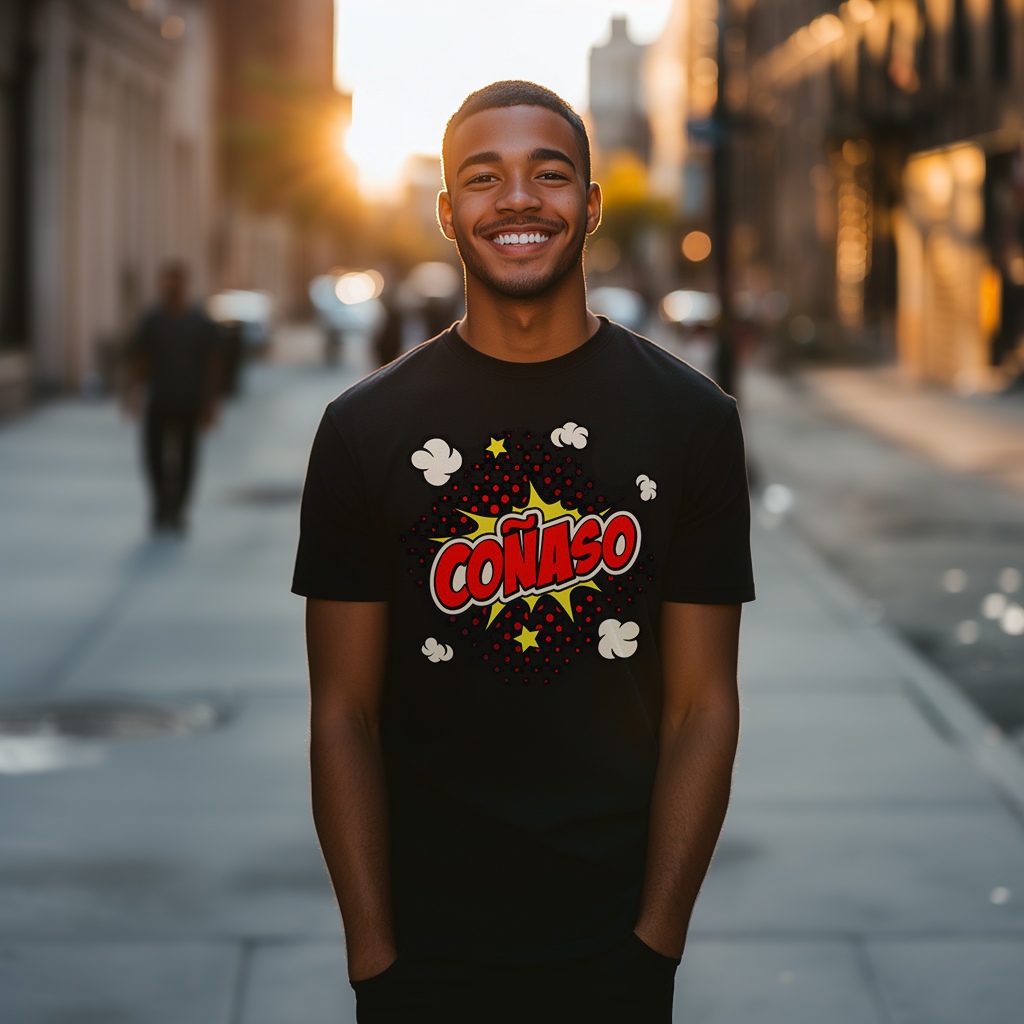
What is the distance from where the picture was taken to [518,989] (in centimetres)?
252

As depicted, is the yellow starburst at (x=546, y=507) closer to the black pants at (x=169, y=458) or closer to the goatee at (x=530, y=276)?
the goatee at (x=530, y=276)

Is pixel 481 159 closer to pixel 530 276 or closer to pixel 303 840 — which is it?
pixel 530 276

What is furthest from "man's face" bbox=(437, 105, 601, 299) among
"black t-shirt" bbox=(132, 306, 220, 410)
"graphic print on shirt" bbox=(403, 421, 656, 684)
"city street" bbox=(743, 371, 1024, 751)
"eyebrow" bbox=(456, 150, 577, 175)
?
"black t-shirt" bbox=(132, 306, 220, 410)

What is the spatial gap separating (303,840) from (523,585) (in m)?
3.55

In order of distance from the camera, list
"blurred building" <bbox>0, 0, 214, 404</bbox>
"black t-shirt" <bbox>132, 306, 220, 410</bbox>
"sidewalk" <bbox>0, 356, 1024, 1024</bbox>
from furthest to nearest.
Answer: "blurred building" <bbox>0, 0, 214, 404</bbox>, "black t-shirt" <bbox>132, 306, 220, 410</bbox>, "sidewalk" <bbox>0, 356, 1024, 1024</bbox>

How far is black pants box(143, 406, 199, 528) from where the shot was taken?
1304 cm

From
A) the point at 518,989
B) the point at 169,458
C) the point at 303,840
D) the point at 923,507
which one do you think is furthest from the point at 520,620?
the point at 923,507

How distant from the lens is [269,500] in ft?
50.1

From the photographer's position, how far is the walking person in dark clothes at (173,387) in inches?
507

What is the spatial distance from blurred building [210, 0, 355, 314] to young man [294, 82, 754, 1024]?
184 ft

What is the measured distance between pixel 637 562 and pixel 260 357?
3890cm

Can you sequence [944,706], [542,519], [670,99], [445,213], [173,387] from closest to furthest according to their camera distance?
[542,519] → [445,213] → [944,706] → [173,387] → [670,99]

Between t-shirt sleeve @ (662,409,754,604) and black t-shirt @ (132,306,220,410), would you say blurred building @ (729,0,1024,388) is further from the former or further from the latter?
t-shirt sleeve @ (662,409,754,604)

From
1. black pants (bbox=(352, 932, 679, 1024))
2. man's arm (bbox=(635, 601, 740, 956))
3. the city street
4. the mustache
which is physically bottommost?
the city street
